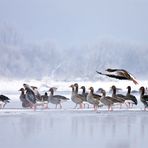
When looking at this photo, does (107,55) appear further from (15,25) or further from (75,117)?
(75,117)

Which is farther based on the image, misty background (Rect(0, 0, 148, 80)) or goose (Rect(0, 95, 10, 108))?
misty background (Rect(0, 0, 148, 80))

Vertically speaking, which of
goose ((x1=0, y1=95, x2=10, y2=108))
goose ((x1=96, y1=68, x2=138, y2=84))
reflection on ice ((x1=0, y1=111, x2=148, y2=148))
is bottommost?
reflection on ice ((x1=0, y1=111, x2=148, y2=148))

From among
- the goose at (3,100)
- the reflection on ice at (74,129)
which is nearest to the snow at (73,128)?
the reflection on ice at (74,129)

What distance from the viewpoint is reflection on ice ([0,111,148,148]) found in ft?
14.7

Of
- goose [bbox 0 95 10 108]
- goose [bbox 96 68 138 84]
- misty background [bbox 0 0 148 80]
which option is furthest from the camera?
misty background [bbox 0 0 148 80]

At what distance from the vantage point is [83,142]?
14.9 ft

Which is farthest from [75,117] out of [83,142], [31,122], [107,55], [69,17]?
[69,17]

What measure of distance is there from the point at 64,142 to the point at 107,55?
43.7 ft

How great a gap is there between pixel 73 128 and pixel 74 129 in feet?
0.31

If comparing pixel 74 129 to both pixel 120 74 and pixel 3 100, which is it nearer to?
pixel 120 74

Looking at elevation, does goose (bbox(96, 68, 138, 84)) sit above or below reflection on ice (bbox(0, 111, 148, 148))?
above

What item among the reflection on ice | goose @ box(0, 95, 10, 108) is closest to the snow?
the reflection on ice

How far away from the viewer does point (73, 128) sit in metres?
5.54

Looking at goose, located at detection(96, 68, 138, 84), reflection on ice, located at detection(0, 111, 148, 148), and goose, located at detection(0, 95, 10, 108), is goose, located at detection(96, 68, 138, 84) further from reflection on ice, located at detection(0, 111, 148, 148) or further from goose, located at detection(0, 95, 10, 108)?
goose, located at detection(0, 95, 10, 108)
